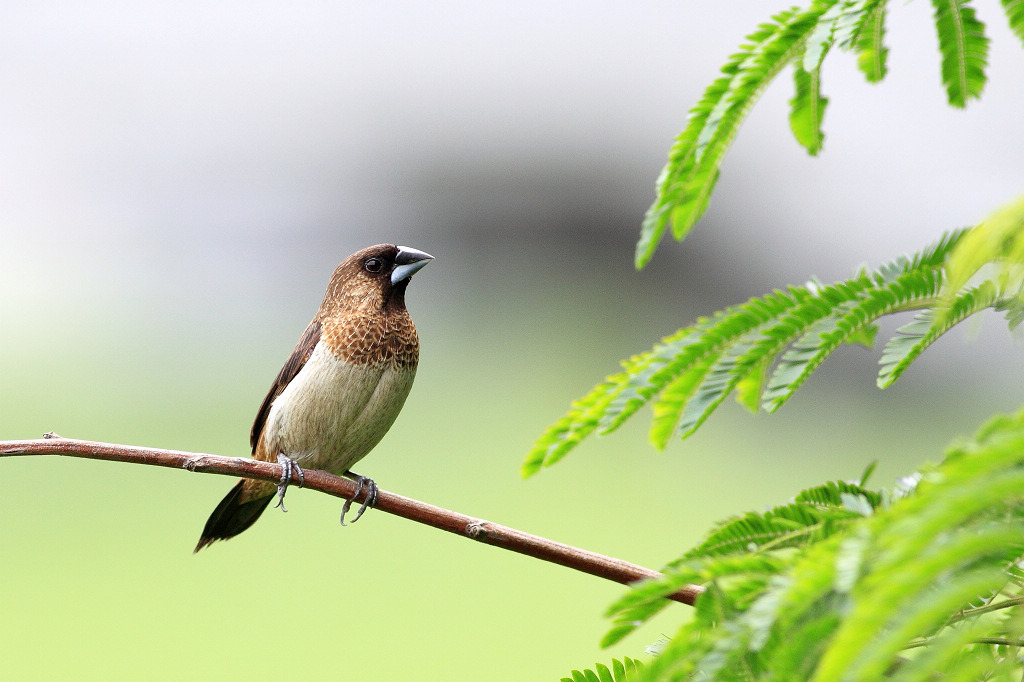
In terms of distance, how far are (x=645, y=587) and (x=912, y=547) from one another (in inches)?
9.8

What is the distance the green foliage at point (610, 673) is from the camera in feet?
3.78

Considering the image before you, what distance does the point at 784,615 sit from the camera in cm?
71

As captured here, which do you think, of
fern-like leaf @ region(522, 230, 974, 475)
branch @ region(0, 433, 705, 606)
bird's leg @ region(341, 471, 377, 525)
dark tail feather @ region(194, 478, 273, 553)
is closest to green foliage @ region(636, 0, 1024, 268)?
fern-like leaf @ region(522, 230, 974, 475)

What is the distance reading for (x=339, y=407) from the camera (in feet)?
7.60

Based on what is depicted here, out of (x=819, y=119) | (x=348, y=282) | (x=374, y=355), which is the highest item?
(x=819, y=119)

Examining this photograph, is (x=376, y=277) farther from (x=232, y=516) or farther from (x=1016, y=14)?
(x=1016, y=14)

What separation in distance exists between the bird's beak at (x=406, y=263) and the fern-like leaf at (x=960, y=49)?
1.31 meters

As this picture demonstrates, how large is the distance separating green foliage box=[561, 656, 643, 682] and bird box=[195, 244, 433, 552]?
1.09 meters

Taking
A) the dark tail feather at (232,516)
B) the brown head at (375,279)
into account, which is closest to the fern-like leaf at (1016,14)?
the brown head at (375,279)

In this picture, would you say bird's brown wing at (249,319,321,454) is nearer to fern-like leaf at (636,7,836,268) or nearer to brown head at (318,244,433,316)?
brown head at (318,244,433,316)

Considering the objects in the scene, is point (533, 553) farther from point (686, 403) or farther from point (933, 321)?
point (933, 321)

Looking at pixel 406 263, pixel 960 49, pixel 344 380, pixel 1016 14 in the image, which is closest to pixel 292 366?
pixel 344 380

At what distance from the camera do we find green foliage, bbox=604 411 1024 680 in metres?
0.61

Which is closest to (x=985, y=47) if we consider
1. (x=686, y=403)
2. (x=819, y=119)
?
(x=819, y=119)
